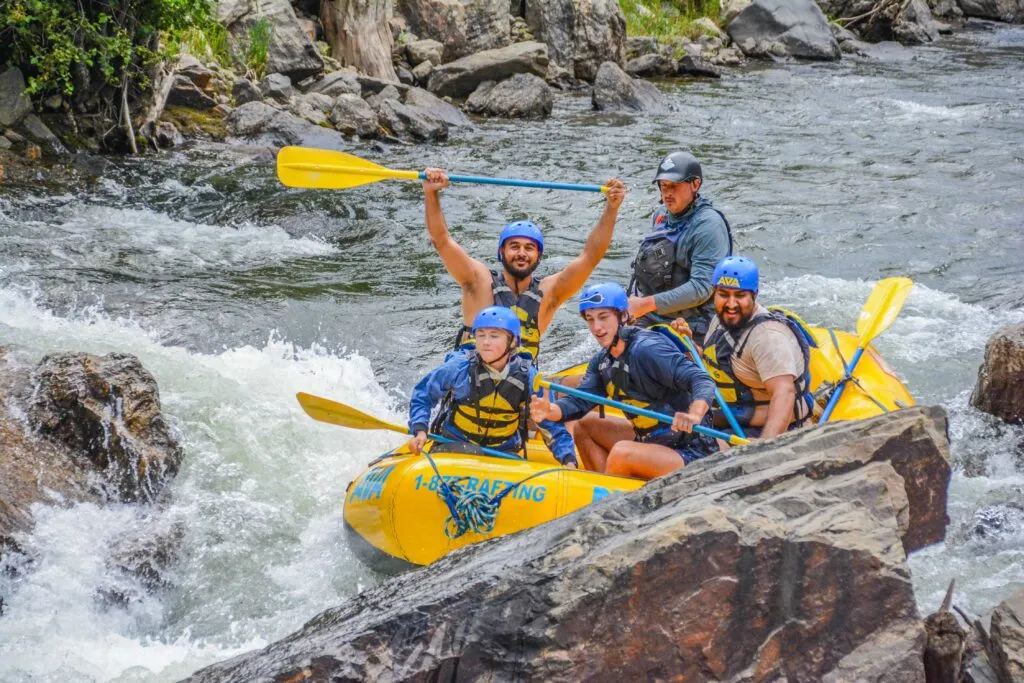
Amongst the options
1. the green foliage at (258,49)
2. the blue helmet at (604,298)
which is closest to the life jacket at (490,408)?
the blue helmet at (604,298)

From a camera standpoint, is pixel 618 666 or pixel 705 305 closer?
pixel 618 666

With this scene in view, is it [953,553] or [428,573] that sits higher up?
[428,573]

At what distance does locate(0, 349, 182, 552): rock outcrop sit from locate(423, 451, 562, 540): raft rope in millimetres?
1690

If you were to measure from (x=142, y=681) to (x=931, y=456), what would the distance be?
2.93m

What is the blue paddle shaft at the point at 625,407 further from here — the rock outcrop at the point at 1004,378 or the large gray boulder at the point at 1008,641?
the rock outcrop at the point at 1004,378

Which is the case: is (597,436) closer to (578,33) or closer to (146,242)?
(146,242)

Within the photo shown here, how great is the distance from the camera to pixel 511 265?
16.9 feet

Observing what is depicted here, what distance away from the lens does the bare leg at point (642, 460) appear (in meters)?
4.57

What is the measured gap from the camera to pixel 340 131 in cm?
1313

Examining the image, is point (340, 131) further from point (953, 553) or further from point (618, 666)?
point (618, 666)

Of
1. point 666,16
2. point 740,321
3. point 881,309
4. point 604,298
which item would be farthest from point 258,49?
point 740,321

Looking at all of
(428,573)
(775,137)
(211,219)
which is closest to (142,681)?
(428,573)

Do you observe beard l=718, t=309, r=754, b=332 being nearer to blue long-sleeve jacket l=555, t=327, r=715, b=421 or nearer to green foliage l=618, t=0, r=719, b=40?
blue long-sleeve jacket l=555, t=327, r=715, b=421

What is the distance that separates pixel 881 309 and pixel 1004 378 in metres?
1.08
